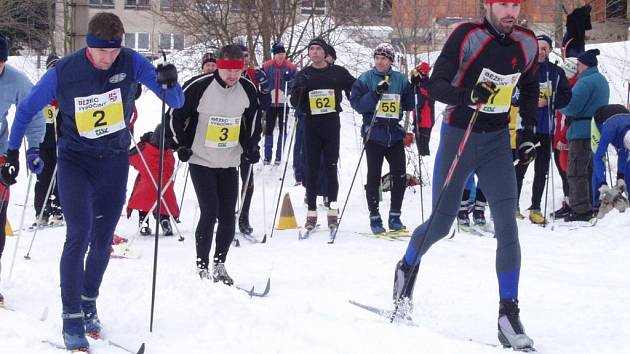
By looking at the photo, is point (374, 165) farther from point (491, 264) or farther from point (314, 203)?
point (491, 264)

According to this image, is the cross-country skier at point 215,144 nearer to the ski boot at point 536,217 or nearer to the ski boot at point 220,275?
the ski boot at point 220,275

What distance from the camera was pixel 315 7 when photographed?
16922mm

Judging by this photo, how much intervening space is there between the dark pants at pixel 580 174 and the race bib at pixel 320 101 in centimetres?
294

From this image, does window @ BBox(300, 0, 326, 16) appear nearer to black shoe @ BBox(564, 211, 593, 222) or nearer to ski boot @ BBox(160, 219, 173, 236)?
black shoe @ BBox(564, 211, 593, 222)

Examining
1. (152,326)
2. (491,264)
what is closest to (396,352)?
(152,326)

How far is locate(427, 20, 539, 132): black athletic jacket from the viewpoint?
470cm

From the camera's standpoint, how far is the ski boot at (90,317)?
15.6ft

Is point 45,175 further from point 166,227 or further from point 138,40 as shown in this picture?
point 138,40

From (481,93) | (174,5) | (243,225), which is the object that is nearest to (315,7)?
(174,5)

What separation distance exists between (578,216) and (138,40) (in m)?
34.4

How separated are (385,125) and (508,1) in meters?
4.17

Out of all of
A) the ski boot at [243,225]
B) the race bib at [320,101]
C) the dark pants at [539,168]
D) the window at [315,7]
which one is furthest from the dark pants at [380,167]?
the window at [315,7]

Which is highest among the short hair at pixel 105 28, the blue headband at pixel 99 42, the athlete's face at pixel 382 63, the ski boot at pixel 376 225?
the short hair at pixel 105 28

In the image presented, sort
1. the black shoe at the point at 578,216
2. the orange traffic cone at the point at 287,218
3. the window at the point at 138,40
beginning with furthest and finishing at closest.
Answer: the window at the point at 138,40
the black shoe at the point at 578,216
the orange traffic cone at the point at 287,218
